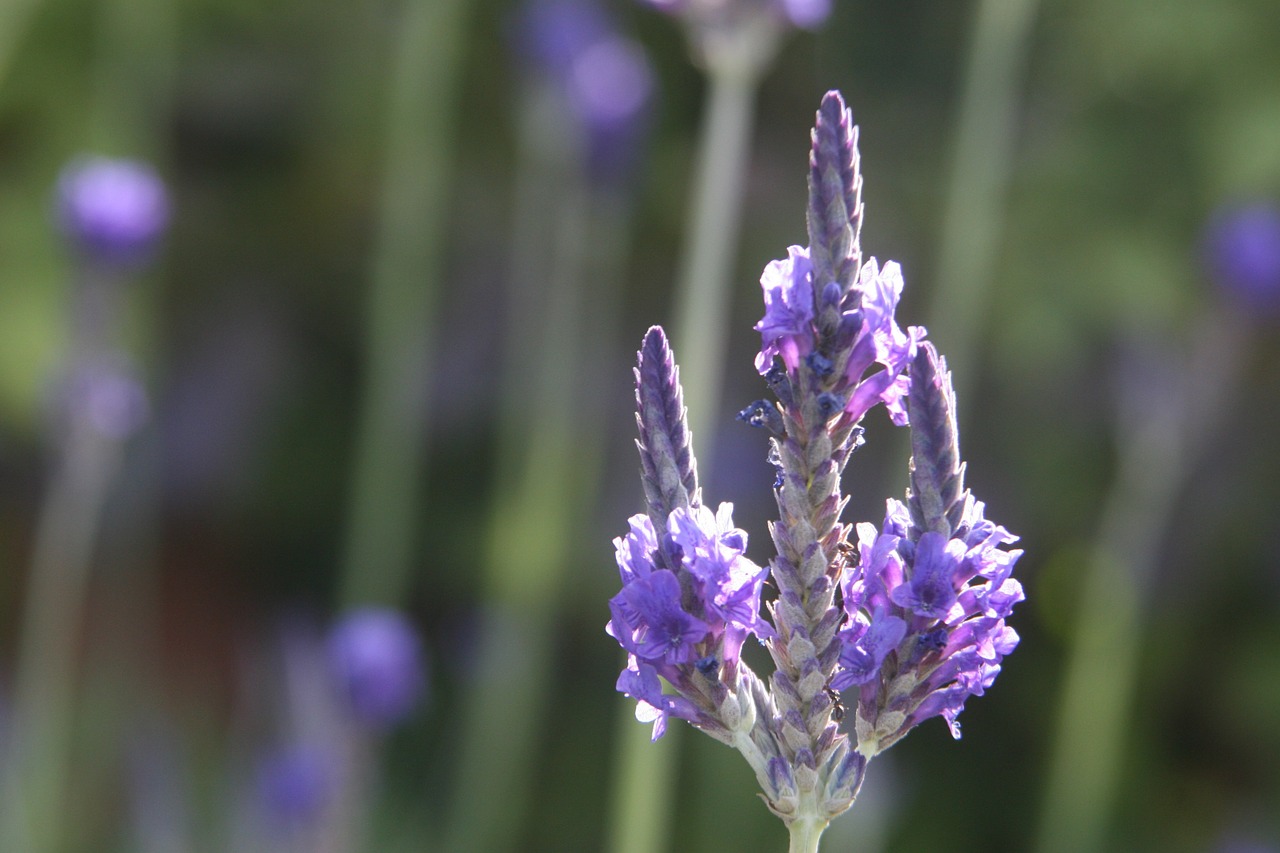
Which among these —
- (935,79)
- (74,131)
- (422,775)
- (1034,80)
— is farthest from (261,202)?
A: (1034,80)

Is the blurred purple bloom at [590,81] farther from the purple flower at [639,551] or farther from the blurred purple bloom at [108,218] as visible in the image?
the purple flower at [639,551]

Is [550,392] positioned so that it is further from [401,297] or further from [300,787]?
[300,787]

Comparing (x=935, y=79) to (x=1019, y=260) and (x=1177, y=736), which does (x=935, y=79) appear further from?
(x=1177, y=736)

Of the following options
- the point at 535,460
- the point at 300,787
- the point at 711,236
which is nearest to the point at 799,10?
the point at 711,236

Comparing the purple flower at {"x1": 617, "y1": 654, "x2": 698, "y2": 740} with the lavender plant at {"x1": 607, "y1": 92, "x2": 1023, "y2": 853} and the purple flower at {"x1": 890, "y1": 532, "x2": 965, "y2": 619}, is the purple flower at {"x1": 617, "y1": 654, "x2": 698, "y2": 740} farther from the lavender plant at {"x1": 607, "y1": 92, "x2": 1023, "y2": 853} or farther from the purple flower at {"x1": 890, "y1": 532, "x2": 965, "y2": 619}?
the purple flower at {"x1": 890, "y1": 532, "x2": 965, "y2": 619}

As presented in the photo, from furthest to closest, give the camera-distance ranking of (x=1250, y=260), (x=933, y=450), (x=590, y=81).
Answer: (x=590, y=81) → (x=1250, y=260) → (x=933, y=450)

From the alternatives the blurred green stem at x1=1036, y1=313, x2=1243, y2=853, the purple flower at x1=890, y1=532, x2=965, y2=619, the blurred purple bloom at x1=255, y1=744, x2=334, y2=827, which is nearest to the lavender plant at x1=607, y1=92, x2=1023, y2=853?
the purple flower at x1=890, y1=532, x2=965, y2=619

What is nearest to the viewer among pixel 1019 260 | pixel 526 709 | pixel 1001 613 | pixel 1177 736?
pixel 1001 613
